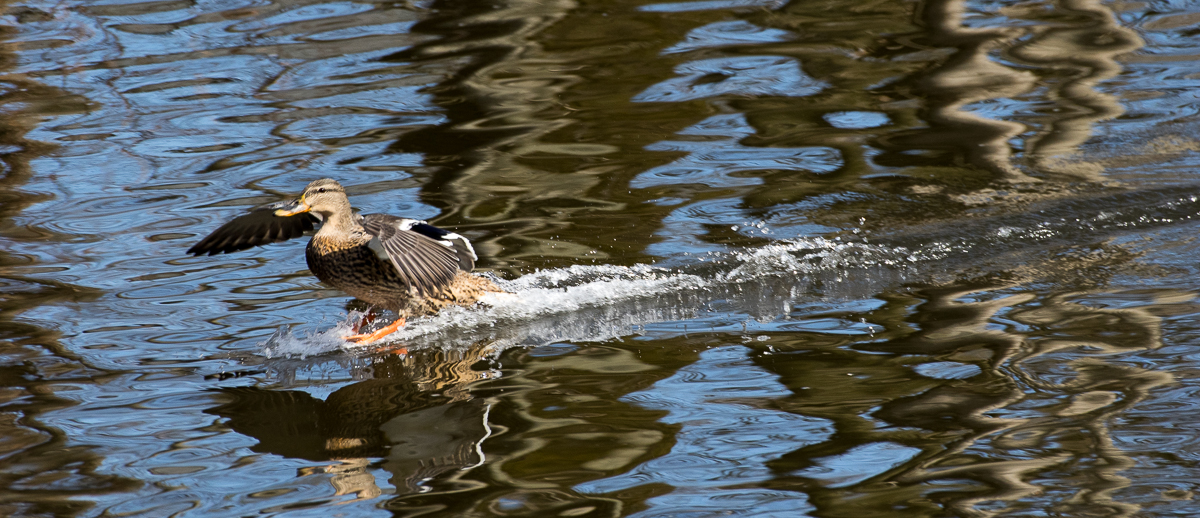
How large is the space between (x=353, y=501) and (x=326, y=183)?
208 cm

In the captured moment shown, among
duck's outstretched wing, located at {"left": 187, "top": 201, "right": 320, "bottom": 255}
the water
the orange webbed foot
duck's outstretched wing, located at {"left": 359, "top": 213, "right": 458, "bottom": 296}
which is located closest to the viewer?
the water

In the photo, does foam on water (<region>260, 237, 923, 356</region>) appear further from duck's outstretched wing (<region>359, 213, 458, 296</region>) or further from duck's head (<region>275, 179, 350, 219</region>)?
duck's head (<region>275, 179, 350, 219</region>)

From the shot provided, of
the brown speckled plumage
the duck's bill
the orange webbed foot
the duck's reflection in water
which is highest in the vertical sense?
the duck's bill

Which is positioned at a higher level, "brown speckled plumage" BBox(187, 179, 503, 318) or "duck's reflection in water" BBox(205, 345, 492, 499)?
"brown speckled plumage" BBox(187, 179, 503, 318)

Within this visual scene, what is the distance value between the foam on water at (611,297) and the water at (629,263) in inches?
1.0

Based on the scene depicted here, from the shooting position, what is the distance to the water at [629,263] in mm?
4066

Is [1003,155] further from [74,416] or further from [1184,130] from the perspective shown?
[74,416]

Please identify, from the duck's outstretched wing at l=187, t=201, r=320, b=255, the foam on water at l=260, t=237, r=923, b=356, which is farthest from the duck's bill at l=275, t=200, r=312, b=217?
the foam on water at l=260, t=237, r=923, b=356

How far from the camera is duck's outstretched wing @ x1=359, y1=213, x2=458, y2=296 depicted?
5.26 metres

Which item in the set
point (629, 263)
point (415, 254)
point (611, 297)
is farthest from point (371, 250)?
point (629, 263)

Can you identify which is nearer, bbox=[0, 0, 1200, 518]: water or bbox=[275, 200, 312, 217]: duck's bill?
bbox=[0, 0, 1200, 518]: water

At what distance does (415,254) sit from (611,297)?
47.0 inches

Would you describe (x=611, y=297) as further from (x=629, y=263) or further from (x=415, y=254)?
(x=415, y=254)

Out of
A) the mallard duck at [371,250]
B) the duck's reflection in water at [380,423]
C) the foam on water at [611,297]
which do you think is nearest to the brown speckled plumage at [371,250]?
the mallard duck at [371,250]
